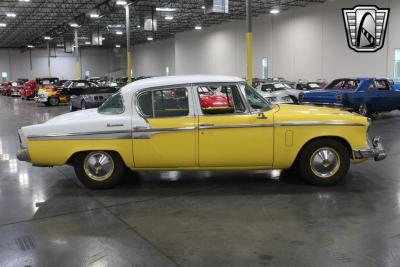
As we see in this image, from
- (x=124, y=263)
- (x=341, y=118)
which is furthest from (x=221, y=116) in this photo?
(x=124, y=263)

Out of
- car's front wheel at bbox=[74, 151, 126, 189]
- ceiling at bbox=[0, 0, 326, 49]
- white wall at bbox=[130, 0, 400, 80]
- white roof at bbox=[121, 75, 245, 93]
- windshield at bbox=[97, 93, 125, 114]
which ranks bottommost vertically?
car's front wheel at bbox=[74, 151, 126, 189]

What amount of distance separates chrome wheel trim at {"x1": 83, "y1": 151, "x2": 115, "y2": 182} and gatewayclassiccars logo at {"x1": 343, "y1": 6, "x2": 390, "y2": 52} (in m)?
23.2

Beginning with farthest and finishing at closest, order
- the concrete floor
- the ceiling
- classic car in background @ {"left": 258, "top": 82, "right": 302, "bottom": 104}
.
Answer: the ceiling
classic car in background @ {"left": 258, "top": 82, "right": 302, "bottom": 104}
the concrete floor

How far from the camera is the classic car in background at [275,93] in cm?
1759

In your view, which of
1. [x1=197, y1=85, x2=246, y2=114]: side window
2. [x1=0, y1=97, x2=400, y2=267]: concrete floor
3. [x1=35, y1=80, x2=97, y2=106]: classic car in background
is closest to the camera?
[x1=0, y1=97, x2=400, y2=267]: concrete floor

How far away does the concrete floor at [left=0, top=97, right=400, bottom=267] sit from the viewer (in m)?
4.17

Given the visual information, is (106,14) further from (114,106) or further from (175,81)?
(175,81)

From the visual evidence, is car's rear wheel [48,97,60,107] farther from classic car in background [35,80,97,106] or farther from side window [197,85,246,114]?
side window [197,85,246,114]

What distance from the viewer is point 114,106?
6562mm

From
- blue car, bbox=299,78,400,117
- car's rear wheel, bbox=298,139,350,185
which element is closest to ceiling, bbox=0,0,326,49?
blue car, bbox=299,78,400,117

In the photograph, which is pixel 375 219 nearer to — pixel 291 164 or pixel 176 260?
pixel 291 164

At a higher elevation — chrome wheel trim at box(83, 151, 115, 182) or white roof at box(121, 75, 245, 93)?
white roof at box(121, 75, 245, 93)

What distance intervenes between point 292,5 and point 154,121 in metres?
28.1

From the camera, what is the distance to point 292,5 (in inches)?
1251
